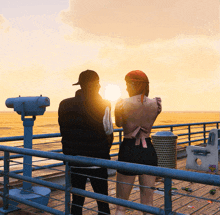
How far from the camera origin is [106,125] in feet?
8.54

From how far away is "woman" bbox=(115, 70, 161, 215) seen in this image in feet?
8.53

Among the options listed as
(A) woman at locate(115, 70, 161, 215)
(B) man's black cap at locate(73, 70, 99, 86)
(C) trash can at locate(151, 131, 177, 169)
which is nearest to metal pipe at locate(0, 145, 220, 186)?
(A) woman at locate(115, 70, 161, 215)

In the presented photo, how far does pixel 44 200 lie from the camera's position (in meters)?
4.45

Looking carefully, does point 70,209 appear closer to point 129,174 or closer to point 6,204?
point 129,174

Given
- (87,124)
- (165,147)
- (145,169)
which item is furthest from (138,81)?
(165,147)

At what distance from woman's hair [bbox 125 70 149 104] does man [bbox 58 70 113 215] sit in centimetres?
32

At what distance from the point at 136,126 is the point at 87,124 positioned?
1.64ft

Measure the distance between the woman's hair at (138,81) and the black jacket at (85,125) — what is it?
323mm

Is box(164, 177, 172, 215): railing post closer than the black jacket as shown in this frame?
Yes

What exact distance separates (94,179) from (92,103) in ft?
2.68

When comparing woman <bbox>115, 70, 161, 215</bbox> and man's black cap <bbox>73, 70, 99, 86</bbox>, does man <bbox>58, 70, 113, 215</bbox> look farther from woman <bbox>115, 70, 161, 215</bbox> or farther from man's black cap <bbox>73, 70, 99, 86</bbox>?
woman <bbox>115, 70, 161, 215</bbox>

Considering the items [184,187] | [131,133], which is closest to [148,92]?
[131,133]

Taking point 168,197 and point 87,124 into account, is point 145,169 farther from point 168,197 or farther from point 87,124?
point 87,124

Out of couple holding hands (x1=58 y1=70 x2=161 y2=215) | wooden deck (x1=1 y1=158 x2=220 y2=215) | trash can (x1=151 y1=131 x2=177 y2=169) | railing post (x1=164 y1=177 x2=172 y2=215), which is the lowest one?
wooden deck (x1=1 y1=158 x2=220 y2=215)
